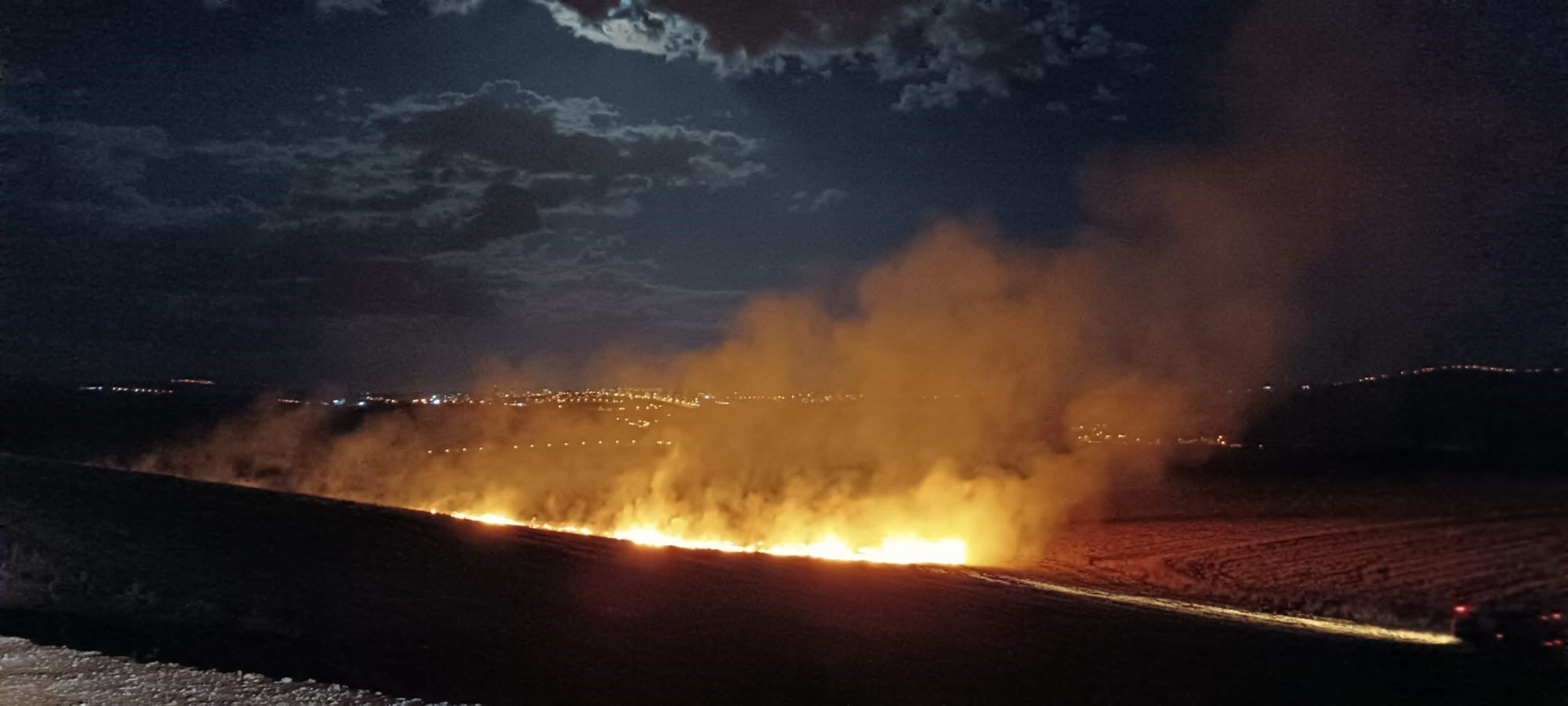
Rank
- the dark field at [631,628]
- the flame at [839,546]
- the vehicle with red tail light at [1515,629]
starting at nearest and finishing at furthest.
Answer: the dark field at [631,628] < the vehicle with red tail light at [1515,629] < the flame at [839,546]

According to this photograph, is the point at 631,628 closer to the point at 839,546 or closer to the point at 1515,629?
the point at 839,546

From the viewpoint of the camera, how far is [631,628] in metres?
9.96

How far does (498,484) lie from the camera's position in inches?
1254

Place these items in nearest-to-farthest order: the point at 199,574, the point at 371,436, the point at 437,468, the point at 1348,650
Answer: the point at 1348,650 → the point at 199,574 → the point at 437,468 → the point at 371,436

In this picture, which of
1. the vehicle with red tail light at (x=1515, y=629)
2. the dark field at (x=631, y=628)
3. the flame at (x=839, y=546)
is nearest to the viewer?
the dark field at (x=631, y=628)

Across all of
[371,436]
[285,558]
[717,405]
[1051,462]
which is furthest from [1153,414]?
[371,436]

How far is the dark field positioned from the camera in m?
8.61

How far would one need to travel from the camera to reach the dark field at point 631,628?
28.2 ft

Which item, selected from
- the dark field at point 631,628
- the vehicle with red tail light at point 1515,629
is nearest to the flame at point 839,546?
the dark field at point 631,628

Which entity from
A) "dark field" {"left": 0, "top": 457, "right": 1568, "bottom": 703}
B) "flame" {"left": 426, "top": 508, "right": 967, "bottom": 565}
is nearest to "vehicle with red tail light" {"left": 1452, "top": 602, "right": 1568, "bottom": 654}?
"dark field" {"left": 0, "top": 457, "right": 1568, "bottom": 703}

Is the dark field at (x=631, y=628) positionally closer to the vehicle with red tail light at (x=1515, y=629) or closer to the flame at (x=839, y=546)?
the vehicle with red tail light at (x=1515, y=629)

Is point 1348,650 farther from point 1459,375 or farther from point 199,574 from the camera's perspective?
point 1459,375

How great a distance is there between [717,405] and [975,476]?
13.4 m

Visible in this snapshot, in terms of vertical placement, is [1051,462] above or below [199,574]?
above
